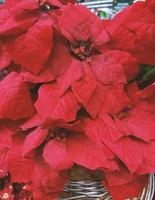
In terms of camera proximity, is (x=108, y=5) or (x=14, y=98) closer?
(x=14, y=98)

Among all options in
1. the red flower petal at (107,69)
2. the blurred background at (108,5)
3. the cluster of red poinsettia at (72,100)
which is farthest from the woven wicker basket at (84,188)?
the blurred background at (108,5)

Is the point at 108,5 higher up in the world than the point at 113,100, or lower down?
lower down

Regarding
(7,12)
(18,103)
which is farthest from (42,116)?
(7,12)

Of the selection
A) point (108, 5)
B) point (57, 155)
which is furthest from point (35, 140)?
point (108, 5)

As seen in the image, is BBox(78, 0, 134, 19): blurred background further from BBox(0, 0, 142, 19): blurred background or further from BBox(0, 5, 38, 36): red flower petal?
BBox(0, 5, 38, 36): red flower petal

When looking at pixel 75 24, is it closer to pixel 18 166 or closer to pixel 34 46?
pixel 34 46

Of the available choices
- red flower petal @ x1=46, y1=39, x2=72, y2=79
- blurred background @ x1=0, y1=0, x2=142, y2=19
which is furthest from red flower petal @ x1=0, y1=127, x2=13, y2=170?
blurred background @ x1=0, y1=0, x2=142, y2=19

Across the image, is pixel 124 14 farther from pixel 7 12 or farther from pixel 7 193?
pixel 7 193
